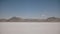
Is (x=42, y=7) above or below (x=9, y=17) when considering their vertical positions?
above

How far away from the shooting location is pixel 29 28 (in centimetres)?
114

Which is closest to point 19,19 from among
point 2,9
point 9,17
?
point 9,17

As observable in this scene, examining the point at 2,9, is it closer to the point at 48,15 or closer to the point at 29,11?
the point at 29,11

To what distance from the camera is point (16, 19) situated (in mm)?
1152

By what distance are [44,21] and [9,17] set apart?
55cm

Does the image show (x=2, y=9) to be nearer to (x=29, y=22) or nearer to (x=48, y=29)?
(x=29, y=22)

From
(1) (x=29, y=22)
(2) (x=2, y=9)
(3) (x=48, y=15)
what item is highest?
(2) (x=2, y=9)

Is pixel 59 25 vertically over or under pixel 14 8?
under

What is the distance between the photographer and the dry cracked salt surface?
114 cm

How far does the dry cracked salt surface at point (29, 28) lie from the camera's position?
3.73 ft

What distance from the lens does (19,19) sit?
115cm

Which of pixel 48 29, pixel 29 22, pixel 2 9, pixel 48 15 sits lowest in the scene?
pixel 48 29

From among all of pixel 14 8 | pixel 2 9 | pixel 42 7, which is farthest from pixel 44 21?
pixel 2 9

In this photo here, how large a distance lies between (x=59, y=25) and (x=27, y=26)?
19.4 inches
